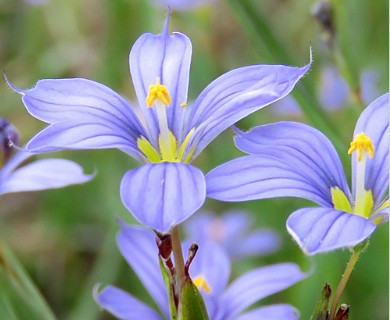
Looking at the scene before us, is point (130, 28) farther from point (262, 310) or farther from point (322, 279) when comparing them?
point (262, 310)

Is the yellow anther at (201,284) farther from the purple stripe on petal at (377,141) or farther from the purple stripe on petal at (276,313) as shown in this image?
the purple stripe on petal at (377,141)

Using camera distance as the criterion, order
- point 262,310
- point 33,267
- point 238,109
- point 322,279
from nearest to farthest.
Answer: point 238,109
point 262,310
point 322,279
point 33,267

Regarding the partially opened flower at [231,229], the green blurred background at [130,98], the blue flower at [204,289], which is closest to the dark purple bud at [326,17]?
the green blurred background at [130,98]

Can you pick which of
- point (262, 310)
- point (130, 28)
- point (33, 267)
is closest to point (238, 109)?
point (262, 310)

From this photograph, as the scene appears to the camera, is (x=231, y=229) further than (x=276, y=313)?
Yes

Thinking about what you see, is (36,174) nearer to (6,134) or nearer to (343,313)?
(6,134)

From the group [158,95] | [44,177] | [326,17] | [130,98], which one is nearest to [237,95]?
[158,95]
